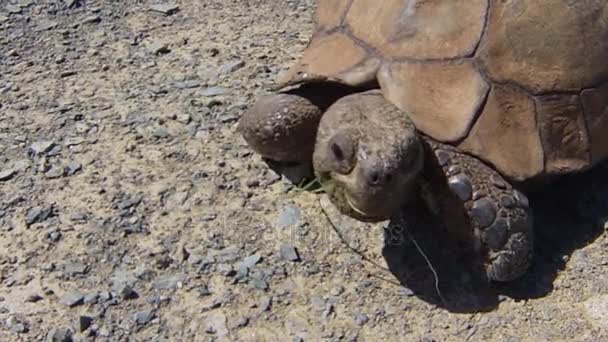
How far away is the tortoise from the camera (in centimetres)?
383

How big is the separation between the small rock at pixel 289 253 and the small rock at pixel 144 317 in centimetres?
56

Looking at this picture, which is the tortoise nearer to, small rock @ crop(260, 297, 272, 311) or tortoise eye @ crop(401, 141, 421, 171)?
tortoise eye @ crop(401, 141, 421, 171)

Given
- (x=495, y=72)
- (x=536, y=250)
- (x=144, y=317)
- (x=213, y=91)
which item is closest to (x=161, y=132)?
(x=213, y=91)

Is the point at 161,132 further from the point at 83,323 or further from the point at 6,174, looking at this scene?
the point at 83,323

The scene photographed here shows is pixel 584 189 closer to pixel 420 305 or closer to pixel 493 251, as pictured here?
pixel 493 251

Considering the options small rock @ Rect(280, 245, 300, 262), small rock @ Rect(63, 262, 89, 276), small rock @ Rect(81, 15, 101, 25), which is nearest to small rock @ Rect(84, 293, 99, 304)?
small rock @ Rect(63, 262, 89, 276)

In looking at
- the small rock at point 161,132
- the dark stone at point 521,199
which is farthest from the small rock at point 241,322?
the small rock at point 161,132

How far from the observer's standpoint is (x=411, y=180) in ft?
12.4

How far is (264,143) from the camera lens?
4.37 metres

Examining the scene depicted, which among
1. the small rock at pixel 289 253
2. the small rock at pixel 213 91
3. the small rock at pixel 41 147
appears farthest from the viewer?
→ the small rock at pixel 213 91

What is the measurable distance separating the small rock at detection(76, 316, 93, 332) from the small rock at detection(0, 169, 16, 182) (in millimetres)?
970

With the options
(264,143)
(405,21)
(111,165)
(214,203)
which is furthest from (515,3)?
(111,165)

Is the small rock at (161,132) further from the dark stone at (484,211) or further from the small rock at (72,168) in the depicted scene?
the dark stone at (484,211)

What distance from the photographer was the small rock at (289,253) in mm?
4031
